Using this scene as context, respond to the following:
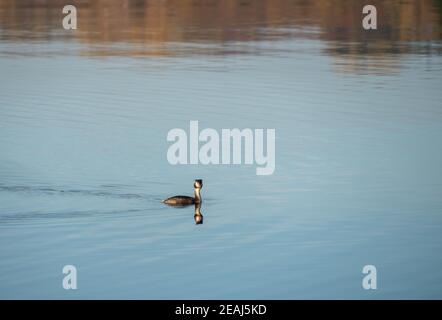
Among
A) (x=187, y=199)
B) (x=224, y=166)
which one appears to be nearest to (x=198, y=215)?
(x=187, y=199)

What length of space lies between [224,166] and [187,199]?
3331mm

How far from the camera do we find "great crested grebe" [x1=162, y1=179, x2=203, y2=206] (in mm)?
25891

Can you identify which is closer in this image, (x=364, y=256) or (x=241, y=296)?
(x=241, y=296)

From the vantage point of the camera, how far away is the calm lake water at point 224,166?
22.6 metres

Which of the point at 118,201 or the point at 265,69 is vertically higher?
the point at 265,69

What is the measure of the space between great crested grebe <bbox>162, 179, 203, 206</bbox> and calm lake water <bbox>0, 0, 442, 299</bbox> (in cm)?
16

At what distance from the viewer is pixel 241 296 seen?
21.3m

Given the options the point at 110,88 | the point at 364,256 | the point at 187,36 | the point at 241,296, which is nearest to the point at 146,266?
the point at 241,296

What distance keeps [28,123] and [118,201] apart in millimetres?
8000

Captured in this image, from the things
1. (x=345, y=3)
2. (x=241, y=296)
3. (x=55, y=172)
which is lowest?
(x=241, y=296)

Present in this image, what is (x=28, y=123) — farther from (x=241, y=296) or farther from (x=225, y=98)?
(x=241, y=296)

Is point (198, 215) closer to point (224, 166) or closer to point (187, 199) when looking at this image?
point (187, 199)

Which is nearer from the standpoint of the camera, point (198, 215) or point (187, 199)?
point (198, 215)

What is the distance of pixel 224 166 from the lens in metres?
29.1
